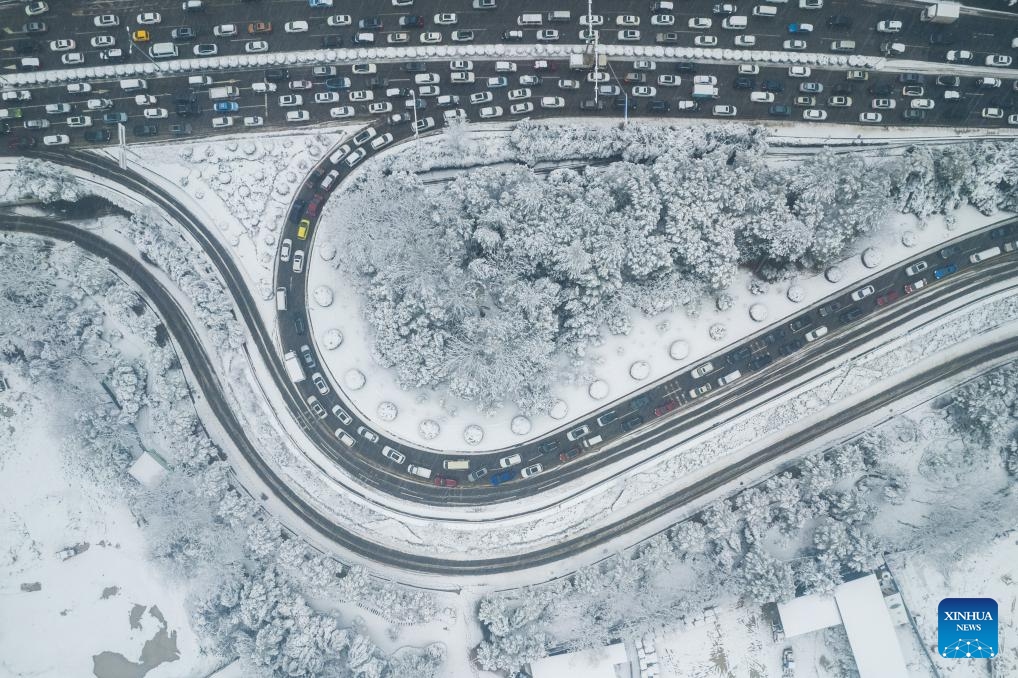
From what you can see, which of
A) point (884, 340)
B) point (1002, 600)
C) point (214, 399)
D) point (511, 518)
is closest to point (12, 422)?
point (214, 399)

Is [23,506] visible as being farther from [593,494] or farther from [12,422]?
[593,494]

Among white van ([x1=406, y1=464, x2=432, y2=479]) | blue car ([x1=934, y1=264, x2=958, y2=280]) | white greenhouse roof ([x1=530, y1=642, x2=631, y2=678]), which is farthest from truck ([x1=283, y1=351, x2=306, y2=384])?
blue car ([x1=934, y1=264, x2=958, y2=280])

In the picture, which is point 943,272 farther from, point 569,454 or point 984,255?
point 569,454

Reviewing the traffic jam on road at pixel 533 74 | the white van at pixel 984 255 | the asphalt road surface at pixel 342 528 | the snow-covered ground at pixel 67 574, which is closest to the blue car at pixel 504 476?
the asphalt road surface at pixel 342 528

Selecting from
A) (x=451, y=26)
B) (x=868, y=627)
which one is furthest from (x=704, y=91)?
(x=868, y=627)

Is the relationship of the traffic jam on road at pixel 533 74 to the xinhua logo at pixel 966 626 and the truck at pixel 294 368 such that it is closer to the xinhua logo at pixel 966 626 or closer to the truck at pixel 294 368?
the truck at pixel 294 368

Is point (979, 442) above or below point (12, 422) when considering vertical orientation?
below

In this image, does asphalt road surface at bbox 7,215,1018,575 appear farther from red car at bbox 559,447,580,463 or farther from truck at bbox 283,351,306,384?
red car at bbox 559,447,580,463
